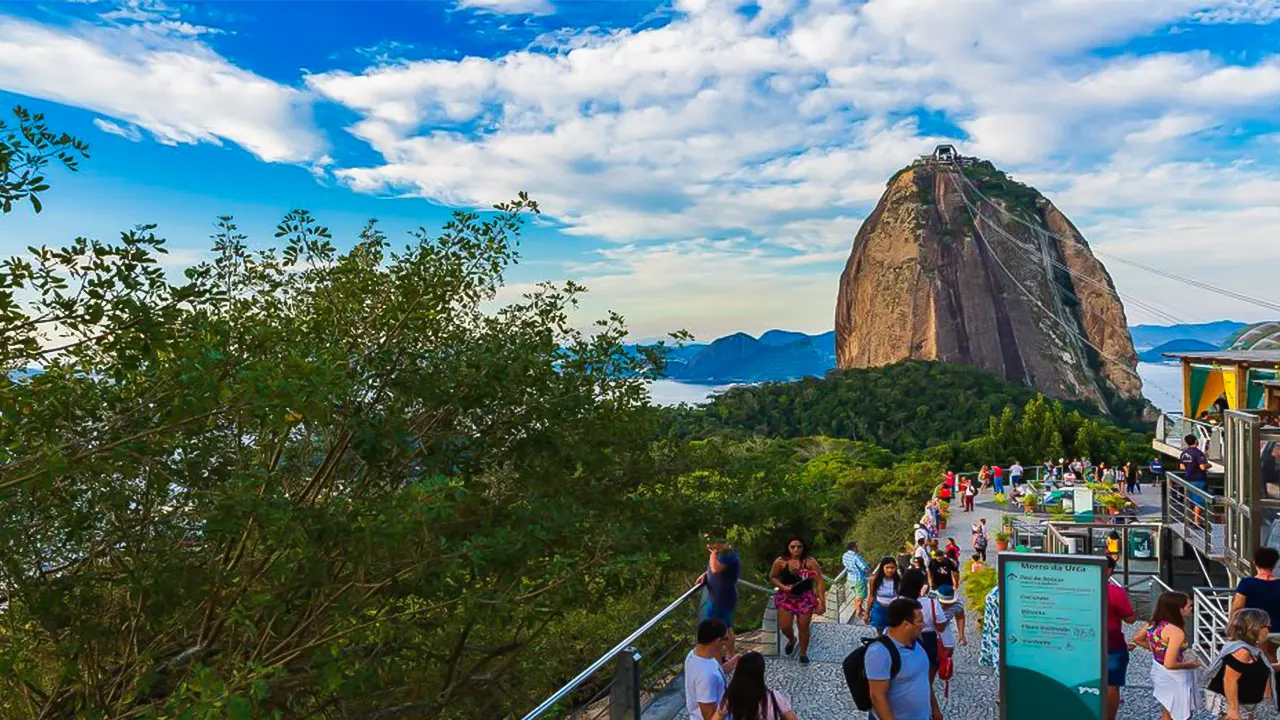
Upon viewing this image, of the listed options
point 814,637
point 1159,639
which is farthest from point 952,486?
point 1159,639

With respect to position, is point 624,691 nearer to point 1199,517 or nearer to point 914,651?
point 914,651

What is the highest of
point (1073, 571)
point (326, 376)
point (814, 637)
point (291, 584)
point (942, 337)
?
point (942, 337)

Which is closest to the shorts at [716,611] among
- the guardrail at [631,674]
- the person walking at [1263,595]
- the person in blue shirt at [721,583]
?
the person in blue shirt at [721,583]

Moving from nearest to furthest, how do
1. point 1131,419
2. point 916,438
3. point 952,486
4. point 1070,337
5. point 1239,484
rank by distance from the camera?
point 1239,484 → point 952,486 → point 916,438 → point 1131,419 → point 1070,337

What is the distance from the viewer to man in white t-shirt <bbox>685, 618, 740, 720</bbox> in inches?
177

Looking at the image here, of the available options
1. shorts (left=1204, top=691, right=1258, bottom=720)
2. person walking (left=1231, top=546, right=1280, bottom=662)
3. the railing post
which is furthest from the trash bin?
the railing post

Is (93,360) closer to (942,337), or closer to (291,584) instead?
(291,584)

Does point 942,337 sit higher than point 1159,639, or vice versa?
point 942,337

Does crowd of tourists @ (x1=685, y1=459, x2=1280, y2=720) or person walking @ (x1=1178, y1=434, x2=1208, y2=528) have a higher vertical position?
person walking @ (x1=1178, y1=434, x2=1208, y2=528)

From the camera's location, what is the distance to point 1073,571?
521 centimetres

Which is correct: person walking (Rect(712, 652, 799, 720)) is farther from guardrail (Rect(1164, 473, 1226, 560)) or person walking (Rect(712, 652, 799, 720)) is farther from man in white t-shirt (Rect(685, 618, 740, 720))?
guardrail (Rect(1164, 473, 1226, 560))

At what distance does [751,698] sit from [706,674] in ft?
2.01

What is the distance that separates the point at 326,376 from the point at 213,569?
7.13 ft

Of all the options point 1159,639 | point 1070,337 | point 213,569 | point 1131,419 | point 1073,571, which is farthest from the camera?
point 1070,337
